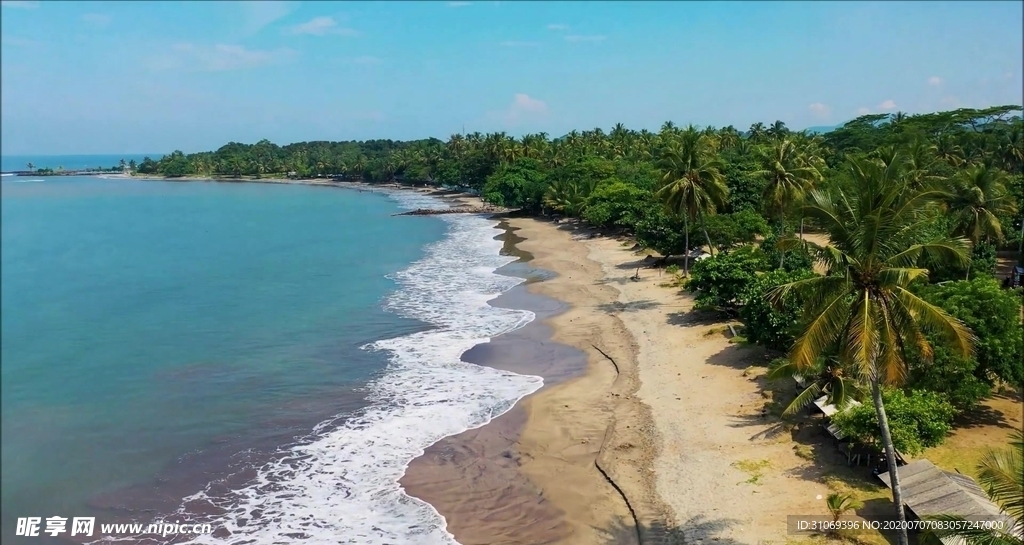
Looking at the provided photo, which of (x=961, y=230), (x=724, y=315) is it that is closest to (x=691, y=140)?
(x=724, y=315)

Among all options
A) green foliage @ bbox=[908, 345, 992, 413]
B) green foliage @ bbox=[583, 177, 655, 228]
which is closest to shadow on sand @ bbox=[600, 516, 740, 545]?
green foliage @ bbox=[908, 345, 992, 413]

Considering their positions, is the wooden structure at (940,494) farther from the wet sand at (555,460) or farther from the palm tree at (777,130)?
the palm tree at (777,130)

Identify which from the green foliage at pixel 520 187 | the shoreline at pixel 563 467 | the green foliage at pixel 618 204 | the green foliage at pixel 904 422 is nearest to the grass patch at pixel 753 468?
the green foliage at pixel 904 422

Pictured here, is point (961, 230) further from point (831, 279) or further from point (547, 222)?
point (547, 222)

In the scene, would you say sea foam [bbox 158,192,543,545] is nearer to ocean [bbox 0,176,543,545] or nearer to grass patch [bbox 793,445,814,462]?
ocean [bbox 0,176,543,545]

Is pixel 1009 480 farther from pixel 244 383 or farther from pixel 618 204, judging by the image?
pixel 618 204
